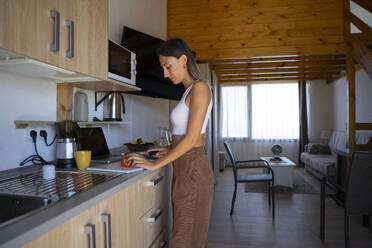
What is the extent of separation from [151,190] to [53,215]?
0.83 meters

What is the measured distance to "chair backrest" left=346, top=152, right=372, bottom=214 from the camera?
197 cm

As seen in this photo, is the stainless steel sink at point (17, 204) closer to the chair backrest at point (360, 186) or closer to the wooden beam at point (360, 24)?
the chair backrest at point (360, 186)

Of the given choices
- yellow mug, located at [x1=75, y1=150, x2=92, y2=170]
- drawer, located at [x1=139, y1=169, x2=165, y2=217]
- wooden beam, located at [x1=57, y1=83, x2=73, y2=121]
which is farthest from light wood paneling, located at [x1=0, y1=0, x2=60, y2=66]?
drawer, located at [x1=139, y1=169, x2=165, y2=217]

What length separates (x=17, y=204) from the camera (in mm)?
932

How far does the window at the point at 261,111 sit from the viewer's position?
24.3 ft

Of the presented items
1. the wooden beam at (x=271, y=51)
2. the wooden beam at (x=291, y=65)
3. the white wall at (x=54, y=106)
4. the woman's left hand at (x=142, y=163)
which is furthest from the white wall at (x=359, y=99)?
the woman's left hand at (x=142, y=163)

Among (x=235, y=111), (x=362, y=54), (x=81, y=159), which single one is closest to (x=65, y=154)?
(x=81, y=159)

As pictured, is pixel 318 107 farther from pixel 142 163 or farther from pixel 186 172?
pixel 142 163

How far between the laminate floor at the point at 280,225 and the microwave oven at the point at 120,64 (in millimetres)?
1713

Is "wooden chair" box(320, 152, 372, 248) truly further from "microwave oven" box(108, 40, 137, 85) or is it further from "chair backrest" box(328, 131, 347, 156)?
"chair backrest" box(328, 131, 347, 156)

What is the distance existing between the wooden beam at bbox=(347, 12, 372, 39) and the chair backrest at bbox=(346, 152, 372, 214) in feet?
9.19

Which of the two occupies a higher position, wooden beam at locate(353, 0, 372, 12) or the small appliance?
wooden beam at locate(353, 0, 372, 12)

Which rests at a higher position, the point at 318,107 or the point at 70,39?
the point at 318,107

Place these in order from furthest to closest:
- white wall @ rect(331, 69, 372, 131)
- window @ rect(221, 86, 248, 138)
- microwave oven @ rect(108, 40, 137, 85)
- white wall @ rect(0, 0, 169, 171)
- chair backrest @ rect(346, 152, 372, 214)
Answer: window @ rect(221, 86, 248, 138) < white wall @ rect(331, 69, 372, 131) < chair backrest @ rect(346, 152, 372, 214) < microwave oven @ rect(108, 40, 137, 85) < white wall @ rect(0, 0, 169, 171)
